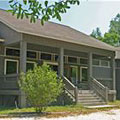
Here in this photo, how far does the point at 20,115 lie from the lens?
1110cm

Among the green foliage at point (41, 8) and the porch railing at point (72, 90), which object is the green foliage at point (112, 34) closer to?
the porch railing at point (72, 90)

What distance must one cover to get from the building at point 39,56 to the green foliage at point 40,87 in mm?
2229

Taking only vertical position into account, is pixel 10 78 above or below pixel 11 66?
below

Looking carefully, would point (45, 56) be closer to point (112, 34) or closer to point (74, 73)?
point (74, 73)

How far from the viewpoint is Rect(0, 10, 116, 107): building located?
15.2 m

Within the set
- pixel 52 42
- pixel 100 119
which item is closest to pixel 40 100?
pixel 100 119

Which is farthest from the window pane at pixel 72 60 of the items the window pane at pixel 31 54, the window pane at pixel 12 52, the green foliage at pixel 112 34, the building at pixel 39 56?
the green foliage at pixel 112 34

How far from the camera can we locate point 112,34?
51.1m

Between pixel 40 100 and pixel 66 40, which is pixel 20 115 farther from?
pixel 66 40

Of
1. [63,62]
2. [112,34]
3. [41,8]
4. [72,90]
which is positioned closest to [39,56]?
[63,62]

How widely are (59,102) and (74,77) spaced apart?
659 centimetres

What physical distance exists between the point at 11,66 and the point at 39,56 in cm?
268

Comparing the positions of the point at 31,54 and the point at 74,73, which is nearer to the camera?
the point at 31,54

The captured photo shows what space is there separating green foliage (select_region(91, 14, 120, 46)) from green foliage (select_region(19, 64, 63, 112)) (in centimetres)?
3899
